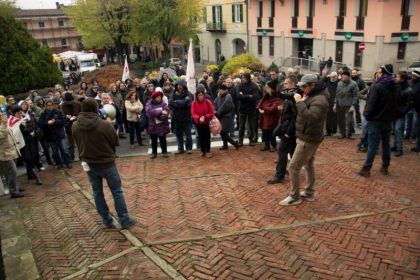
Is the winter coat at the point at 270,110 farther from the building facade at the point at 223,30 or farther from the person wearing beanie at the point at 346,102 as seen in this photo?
the building facade at the point at 223,30

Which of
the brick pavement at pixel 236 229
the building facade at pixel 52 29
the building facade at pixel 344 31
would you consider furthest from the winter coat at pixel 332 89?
the building facade at pixel 52 29

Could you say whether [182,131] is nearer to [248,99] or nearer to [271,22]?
[248,99]

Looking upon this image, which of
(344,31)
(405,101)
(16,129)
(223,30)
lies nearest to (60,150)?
(16,129)

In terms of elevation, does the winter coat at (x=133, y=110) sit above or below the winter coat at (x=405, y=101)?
below

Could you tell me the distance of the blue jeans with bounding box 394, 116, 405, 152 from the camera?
8.14 m

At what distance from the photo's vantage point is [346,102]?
9.98 meters

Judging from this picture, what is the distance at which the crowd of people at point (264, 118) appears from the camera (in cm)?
559

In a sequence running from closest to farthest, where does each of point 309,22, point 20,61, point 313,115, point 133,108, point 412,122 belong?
point 313,115 < point 412,122 < point 133,108 < point 20,61 < point 309,22

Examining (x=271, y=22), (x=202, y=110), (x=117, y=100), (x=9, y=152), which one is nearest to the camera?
(x=9, y=152)

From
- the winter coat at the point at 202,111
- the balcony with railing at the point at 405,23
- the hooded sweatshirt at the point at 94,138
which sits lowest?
the winter coat at the point at 202,111

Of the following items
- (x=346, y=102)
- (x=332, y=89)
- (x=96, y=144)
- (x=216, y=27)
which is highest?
(x=216, y=27)

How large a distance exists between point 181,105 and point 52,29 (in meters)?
76.5

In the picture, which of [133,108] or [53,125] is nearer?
[53,125]

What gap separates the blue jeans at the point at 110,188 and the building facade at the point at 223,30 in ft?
116
